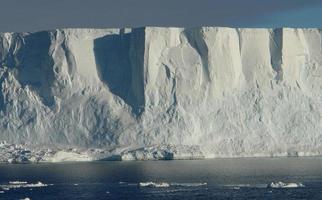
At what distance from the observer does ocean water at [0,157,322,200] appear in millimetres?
85125

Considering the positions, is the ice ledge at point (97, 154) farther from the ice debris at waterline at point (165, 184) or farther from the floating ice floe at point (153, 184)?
the ice debris at waterline at point (165, 184)

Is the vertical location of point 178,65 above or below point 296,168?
above

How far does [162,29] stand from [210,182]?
30.8 m

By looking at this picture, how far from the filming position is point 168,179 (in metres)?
98.5

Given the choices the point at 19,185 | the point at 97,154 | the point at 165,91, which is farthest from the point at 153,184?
the point at 165,91

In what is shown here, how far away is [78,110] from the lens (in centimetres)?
12162

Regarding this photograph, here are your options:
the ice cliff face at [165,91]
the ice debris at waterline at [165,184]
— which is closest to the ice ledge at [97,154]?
the ice cliff face at [165,91]

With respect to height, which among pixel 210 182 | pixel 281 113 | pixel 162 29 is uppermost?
pixel 162 29

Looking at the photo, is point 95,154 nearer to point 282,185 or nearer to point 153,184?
point 153,184

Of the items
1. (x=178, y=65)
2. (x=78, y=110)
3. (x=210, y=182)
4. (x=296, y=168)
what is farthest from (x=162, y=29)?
(x=210, y=182)

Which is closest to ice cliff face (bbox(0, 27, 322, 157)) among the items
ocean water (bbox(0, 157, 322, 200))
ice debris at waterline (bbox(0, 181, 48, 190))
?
ocean water (bbox(0, 157, 322, 200))

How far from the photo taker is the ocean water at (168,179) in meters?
85.1

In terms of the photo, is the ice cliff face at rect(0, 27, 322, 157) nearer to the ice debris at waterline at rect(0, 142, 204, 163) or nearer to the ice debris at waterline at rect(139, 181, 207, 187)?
the ice debris at waterline at rect(0, 142, 204, 163)

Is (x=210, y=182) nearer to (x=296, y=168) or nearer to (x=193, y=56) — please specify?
(x=296, y=168)
